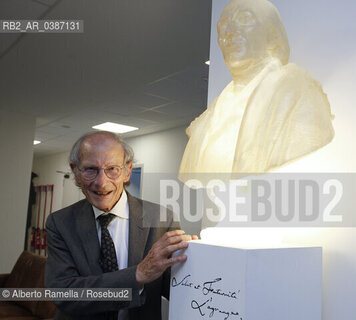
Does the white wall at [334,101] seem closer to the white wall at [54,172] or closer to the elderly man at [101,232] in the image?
the elderly man at [101,232]

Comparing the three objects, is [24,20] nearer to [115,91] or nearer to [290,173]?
[115,91]

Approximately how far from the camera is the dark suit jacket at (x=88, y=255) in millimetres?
1134

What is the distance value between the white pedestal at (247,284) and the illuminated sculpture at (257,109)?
23 cm

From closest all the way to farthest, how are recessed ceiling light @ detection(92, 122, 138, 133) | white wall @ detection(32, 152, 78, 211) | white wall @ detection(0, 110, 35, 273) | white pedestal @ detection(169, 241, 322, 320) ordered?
white pedestal @ detection(169, 241, 322, 320) < white wall @ detection(0, 110, 35, 273) < recessed ceiling light @ detection(92, 122, 138, 133) < white wall @ detection(32, 152, 78, 211)

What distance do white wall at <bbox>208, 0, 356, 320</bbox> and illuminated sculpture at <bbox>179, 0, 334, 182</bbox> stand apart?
19cm

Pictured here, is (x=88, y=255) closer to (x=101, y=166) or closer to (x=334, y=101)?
(x=101, y=166)

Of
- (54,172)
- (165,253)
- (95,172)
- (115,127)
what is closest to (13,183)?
(115,127)

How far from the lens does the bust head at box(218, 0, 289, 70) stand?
103 cm

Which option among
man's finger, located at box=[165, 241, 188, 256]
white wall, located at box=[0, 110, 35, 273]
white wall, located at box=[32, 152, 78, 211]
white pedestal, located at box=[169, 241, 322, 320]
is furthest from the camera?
white wall, located at box=[32, 152, 78, 211]

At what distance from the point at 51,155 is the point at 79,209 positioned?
8.63m

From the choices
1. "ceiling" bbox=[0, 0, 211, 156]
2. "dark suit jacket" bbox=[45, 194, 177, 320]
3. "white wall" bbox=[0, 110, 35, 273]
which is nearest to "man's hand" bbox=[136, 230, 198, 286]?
"dark suit jacket" bbox=[45, 194, 177, 320]
